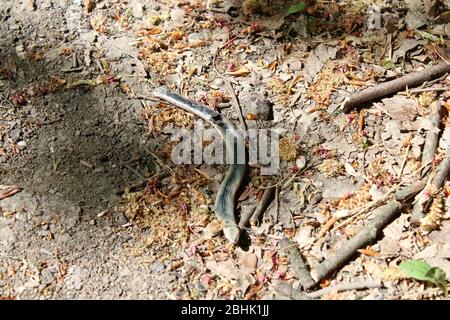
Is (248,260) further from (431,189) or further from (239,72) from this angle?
(239,72)

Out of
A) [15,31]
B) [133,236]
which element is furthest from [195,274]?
[15,31]

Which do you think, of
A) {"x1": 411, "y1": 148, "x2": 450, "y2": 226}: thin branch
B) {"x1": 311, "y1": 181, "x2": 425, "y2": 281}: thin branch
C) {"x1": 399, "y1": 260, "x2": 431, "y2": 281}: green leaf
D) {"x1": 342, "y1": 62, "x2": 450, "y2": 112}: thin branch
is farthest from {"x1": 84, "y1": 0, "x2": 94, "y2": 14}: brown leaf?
{"x1": 399, "y1": 260, "x2": 431, "y2": 281}: green leaf

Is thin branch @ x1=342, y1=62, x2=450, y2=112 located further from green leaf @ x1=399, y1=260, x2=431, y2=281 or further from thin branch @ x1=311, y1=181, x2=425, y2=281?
green leaf @ x1=399, y1=260, x2=431, y2=281

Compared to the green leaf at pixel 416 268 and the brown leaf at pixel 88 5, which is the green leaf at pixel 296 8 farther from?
the green leaf at pixel 416 268

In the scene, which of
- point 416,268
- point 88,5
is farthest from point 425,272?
point 88,5

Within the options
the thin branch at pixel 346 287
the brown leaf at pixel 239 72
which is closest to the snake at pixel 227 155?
the brown leaf at pixel 239 72

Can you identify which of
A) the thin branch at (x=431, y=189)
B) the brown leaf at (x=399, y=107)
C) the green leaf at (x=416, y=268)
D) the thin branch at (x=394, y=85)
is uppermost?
the thin branch at (x=394, y=85)

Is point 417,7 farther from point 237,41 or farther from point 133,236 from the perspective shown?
point 133,236
